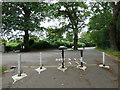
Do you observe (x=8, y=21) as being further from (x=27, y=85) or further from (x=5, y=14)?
(x=27, y=85)

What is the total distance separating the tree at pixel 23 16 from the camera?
50.7ft

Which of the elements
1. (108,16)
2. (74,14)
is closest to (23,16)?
(74,14)

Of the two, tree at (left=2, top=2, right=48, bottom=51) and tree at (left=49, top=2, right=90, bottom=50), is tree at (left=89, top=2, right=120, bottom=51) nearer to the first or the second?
tree at (left=49, top=2, right=90, bottom=50)

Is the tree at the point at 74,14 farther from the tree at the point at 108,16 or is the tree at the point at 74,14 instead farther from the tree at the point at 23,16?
the tree at the point at 108,16

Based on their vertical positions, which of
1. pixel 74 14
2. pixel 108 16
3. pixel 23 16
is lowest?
pixel 108 16

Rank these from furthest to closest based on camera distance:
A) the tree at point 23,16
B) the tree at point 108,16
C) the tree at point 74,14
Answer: the tree at point 74,14 → the tree at point 23,16 → the tree at point 108,16

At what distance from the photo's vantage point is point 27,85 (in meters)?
3.69

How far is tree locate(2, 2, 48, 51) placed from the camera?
50.7ft

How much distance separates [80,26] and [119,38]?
7.84 metres

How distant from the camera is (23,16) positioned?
17.2 meters

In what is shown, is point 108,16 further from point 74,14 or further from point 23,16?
point 23,16

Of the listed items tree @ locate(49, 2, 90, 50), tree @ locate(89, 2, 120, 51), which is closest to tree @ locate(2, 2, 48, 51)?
tree @ locate(49, 2, 90, 50)

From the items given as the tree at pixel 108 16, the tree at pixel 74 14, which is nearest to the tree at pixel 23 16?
the tree at pixel 74 14

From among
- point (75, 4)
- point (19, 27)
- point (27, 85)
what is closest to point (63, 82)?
point (27, 85)
